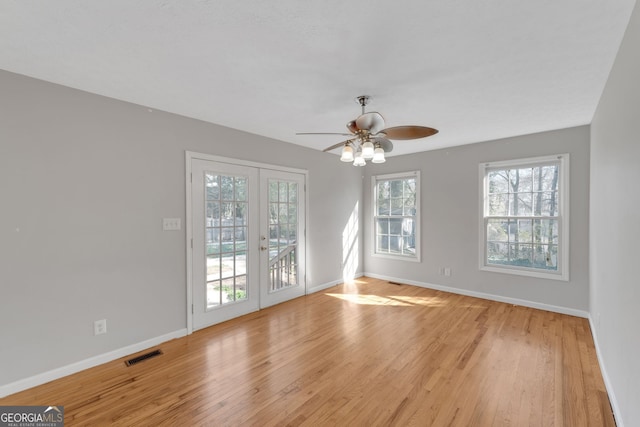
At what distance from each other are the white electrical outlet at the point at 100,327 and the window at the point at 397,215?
14.6ft

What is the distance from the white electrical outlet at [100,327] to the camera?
8.46 feet

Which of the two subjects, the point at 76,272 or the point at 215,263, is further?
the point at 215,263

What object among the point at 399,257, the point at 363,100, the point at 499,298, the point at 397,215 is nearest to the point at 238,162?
the point at 363,100

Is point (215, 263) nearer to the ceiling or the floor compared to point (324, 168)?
nearer to the floor

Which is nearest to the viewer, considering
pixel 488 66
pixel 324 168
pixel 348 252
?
pixel 488 66

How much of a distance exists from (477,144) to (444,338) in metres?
3.03

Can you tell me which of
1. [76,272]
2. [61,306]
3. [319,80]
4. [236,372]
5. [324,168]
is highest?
[319,80]

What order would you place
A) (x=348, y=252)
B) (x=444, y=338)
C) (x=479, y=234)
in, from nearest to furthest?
1. (x=444, y=338)
2. (x=479, y=234)
3. (x=348, y=252)

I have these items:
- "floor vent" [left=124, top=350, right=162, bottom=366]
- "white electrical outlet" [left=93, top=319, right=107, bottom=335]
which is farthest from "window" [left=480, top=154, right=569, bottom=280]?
"white electrical outlet" [left=93, top=319, right=107, bottom=335]

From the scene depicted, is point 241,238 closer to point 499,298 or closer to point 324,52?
point 324,52

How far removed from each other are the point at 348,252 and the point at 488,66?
13.0ft

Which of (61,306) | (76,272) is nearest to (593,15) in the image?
(76,272)

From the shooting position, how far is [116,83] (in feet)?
7.83

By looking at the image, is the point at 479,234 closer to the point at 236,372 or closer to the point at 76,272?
the point at 236,372
